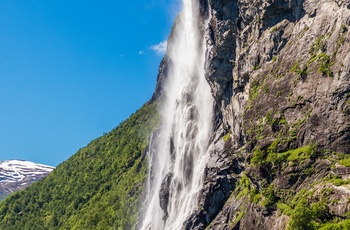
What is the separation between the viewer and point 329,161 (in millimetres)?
46531

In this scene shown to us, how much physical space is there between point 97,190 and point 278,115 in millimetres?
115258

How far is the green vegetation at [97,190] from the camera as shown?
128375mm

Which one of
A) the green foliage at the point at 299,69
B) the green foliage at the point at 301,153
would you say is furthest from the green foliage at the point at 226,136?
the green foliage at the point at 301,153

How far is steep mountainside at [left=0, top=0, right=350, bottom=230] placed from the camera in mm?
46500

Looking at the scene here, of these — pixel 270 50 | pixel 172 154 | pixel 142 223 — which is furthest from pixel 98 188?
pixel 270 50

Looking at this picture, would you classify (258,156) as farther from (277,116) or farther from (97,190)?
(97,190)

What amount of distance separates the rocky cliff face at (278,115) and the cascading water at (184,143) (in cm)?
577

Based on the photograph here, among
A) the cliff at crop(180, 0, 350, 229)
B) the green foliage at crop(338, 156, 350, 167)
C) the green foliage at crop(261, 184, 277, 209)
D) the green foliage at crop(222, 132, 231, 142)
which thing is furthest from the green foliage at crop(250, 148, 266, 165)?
the green foliage at crop(222, 132, 231, 142)

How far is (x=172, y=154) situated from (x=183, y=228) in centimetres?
2662

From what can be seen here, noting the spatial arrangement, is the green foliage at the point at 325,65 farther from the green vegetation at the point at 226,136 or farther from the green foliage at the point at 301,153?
the green vegetation at the point at 226,136

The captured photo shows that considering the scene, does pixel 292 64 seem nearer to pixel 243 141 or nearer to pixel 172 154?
pixel 243 141

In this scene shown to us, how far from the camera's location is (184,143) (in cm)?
8638

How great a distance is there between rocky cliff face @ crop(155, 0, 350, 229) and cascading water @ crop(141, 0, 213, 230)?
5769 mm

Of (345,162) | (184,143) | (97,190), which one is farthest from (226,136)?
(97,190)
